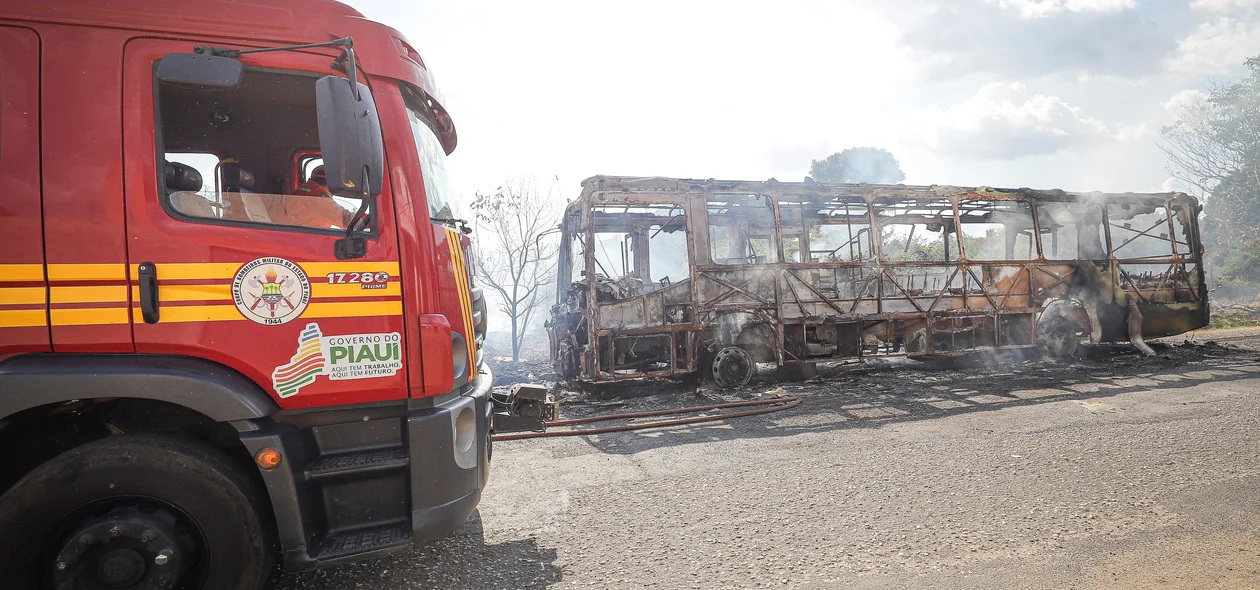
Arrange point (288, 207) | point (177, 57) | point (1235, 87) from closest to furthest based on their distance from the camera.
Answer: point (177, 57), point (288, 207), point (1235, 87)

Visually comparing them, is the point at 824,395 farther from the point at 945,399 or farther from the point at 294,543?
the point at 294,543

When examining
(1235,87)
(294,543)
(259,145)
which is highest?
(1235,87)

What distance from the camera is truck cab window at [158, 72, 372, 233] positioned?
2.46 m

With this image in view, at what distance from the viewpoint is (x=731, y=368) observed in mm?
8523

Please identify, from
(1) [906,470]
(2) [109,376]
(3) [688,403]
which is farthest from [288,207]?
(3) [688,403]

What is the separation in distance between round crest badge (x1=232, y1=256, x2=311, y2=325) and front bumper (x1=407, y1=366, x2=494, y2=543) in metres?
0.67

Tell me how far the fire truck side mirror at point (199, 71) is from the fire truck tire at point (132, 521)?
1443 mm

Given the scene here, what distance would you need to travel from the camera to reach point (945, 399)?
23.7 feet

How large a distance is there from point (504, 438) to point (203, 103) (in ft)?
13.0

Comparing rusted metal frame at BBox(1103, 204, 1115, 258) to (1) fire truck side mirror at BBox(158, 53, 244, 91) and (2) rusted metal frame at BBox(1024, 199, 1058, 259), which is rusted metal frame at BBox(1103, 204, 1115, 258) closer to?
(2) rusted metal frame at BBox(1024, 199, 1058, 259)

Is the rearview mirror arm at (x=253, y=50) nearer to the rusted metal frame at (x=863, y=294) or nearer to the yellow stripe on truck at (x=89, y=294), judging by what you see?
the yellow stripe on truck at (x=89, y=294)

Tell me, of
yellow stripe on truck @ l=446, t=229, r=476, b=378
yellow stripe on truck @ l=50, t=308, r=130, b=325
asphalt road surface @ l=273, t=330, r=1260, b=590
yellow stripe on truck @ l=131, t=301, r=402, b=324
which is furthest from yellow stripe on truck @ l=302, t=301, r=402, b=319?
asphalt road surface @ l=273, t=330, r=1260, b=590

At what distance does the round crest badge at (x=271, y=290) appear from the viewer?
94.0 inches

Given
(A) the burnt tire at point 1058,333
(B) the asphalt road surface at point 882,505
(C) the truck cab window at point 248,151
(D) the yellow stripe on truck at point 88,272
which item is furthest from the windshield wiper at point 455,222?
(A) the burnt tire at point 1058,333
